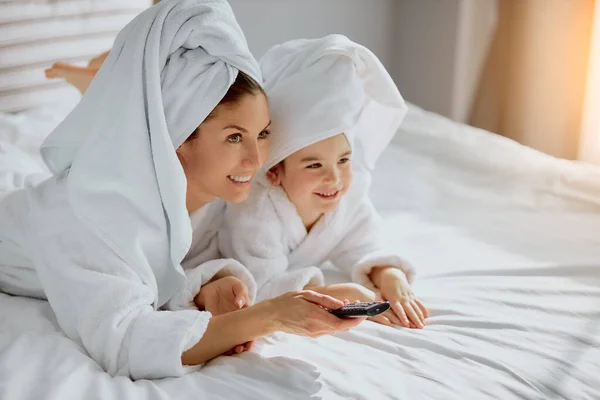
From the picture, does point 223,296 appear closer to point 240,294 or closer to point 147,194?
point 240,294

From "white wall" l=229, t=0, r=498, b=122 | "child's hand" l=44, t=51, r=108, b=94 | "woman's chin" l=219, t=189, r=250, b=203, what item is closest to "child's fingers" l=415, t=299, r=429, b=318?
"woman's chin" l=219, t=189, r=250, b=203

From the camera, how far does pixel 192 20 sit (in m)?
1.40

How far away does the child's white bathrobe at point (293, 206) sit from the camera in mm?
1621

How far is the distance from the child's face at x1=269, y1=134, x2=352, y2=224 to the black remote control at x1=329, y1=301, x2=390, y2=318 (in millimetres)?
414

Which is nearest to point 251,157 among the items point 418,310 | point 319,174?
point 319,174

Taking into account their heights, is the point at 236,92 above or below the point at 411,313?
above

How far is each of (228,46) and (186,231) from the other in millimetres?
315

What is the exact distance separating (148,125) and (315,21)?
184 cm

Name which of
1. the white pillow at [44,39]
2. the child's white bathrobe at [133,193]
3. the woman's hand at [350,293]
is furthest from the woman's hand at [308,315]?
the white pillow at [44,39]

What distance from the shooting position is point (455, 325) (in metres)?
1.49

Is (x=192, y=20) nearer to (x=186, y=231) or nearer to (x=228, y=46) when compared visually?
(x=228, y=46)

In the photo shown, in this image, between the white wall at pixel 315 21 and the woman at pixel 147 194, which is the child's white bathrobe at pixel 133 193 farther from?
the white wall at pixel 315 21

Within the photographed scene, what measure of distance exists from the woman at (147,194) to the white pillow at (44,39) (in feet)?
3.23

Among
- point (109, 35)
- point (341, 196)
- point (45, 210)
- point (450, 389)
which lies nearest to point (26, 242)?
point (45, 210)
